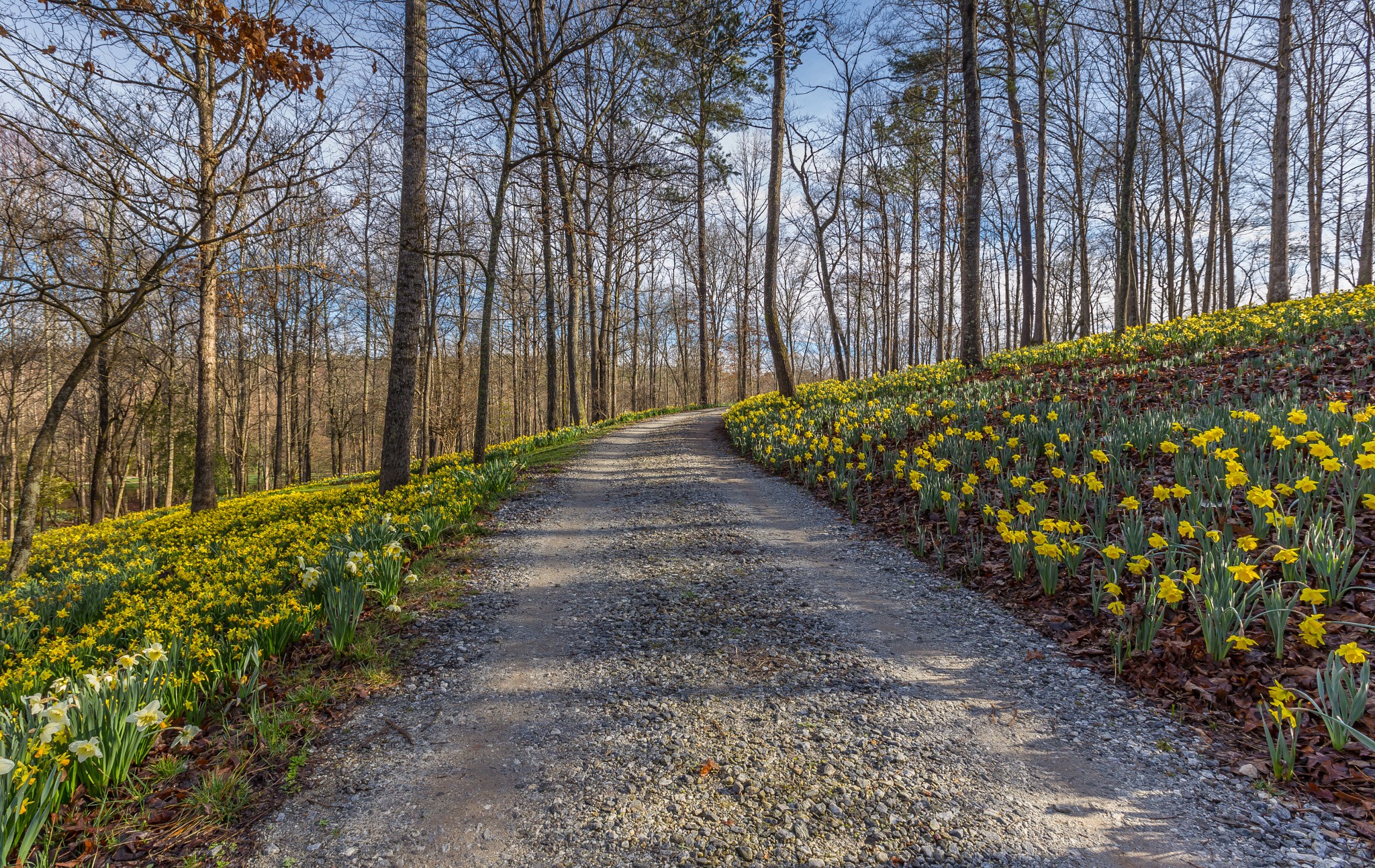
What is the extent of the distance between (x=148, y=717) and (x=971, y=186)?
39.1ft

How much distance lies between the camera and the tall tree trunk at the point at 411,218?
7.01 m

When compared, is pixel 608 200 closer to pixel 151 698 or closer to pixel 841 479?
pixel 841 479

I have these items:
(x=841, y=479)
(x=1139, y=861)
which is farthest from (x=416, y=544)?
(x=1139, y=861)

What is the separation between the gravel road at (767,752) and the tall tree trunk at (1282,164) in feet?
42.5

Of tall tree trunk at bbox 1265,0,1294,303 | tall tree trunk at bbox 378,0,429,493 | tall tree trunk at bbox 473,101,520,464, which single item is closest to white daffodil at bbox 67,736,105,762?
tall tree trunk at bbox 378,0,429,493

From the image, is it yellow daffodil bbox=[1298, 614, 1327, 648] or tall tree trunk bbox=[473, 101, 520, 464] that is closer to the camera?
yellow daffodil bbox=[1298, 614, 1327, 648]

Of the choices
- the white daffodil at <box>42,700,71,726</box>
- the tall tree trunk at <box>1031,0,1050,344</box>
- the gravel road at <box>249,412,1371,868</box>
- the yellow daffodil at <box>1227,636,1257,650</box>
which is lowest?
the gravel road at <box>249,412,1371,868</box>

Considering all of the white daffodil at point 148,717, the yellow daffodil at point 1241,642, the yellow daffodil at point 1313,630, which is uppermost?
the yellow daffodil at point 1313,630

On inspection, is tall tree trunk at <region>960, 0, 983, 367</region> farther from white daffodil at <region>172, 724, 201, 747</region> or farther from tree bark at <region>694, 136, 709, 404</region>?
white daffodil at <region>172, 724, 201, 747</region>

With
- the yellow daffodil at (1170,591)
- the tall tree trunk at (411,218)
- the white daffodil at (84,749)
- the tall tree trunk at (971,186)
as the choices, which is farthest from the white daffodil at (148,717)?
the tall tree trunk at (971,186)

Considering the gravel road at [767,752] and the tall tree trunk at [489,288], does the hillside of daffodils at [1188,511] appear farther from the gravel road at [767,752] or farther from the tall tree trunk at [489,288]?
the tall tree trunk at [489,288]

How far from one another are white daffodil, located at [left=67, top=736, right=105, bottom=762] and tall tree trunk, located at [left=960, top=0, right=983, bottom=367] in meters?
11.3

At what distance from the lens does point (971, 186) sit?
392 inches

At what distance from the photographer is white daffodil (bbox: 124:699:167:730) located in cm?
217
